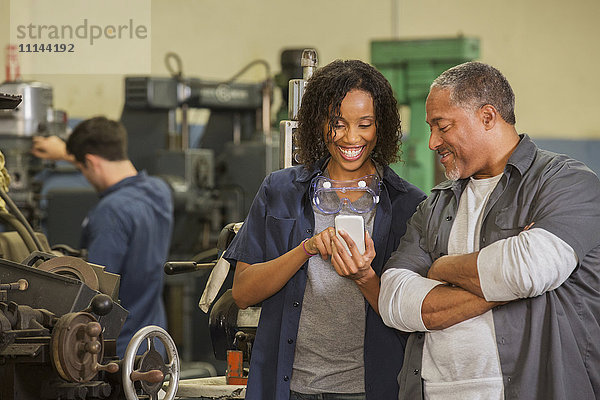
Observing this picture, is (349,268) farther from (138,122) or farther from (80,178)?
(80,178)

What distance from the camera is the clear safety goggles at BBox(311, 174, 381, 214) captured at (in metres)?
1.86

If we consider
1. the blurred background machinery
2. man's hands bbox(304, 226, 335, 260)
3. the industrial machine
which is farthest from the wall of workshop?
man's hands bbox(304, 226, 335, 260)

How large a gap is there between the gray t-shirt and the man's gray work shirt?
0.56 feet

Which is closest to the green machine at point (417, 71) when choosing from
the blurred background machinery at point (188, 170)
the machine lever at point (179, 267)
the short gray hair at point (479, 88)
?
the blurred background machinery at point (188, 170)

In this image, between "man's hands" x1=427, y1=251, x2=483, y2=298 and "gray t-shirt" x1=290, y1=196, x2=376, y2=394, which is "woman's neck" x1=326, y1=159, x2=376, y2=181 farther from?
→ "man's hands" x1=427, y1=251, x2=483, y2=298

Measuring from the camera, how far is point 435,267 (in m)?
1.70

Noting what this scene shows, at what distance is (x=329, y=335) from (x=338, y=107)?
1.53 feet

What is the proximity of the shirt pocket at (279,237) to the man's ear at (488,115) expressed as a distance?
0.45 metres

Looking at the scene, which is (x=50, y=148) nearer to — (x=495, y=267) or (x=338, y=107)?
(x=338, y=107)

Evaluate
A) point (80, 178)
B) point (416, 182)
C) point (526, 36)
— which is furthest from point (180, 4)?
point (526, 36)

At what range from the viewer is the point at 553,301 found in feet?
5.25

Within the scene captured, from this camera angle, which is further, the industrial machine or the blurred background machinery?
the blurred background machinery

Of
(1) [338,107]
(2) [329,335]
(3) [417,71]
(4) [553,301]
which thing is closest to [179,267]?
(2) [329,335]

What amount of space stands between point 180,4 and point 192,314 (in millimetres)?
2111
